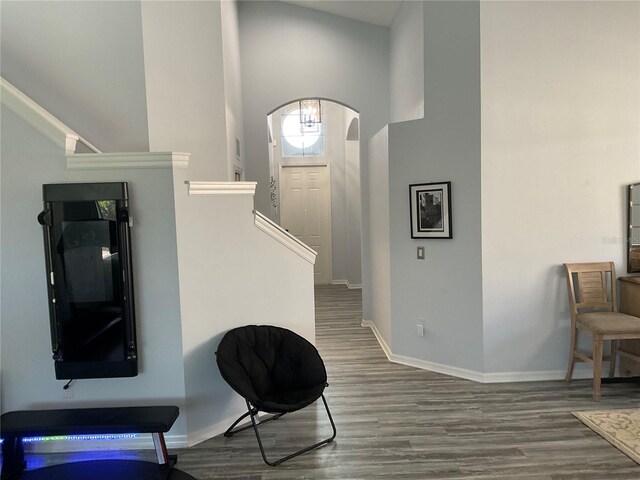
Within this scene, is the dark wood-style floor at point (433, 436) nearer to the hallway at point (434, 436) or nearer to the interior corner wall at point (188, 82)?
the hallway at point (434, 436)

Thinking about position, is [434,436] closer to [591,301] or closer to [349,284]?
[591,301]

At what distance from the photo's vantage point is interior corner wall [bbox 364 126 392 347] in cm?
437

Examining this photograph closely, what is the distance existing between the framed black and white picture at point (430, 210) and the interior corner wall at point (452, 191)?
0.18 ft

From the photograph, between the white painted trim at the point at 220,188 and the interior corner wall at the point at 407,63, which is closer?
the white painted trim at the point at 220,188

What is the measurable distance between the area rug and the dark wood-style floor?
5 cm

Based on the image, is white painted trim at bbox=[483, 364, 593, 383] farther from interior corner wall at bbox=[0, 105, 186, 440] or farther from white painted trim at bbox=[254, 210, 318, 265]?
interior corner wall at bbox=[0, 105, 186, 440]

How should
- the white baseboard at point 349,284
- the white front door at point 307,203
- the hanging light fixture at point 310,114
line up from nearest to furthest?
1. the white baseboard at point 349,284
2. the hanging light fixture at point 310,114
3. the white front door at point 307,203

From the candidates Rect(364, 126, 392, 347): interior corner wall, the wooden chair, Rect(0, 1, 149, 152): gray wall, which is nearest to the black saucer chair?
Rect(364, 126, 392, 347): interior corner wall

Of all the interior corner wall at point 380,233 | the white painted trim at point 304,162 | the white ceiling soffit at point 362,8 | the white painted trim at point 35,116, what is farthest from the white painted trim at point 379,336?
the white painted trim at point 304,162

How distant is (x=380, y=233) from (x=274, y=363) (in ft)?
7.03

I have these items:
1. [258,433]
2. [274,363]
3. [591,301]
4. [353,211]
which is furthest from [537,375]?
[353,211]

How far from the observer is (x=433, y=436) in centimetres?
290

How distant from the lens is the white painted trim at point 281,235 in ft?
10.2

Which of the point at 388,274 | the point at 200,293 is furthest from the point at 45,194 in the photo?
the point at 388,274
